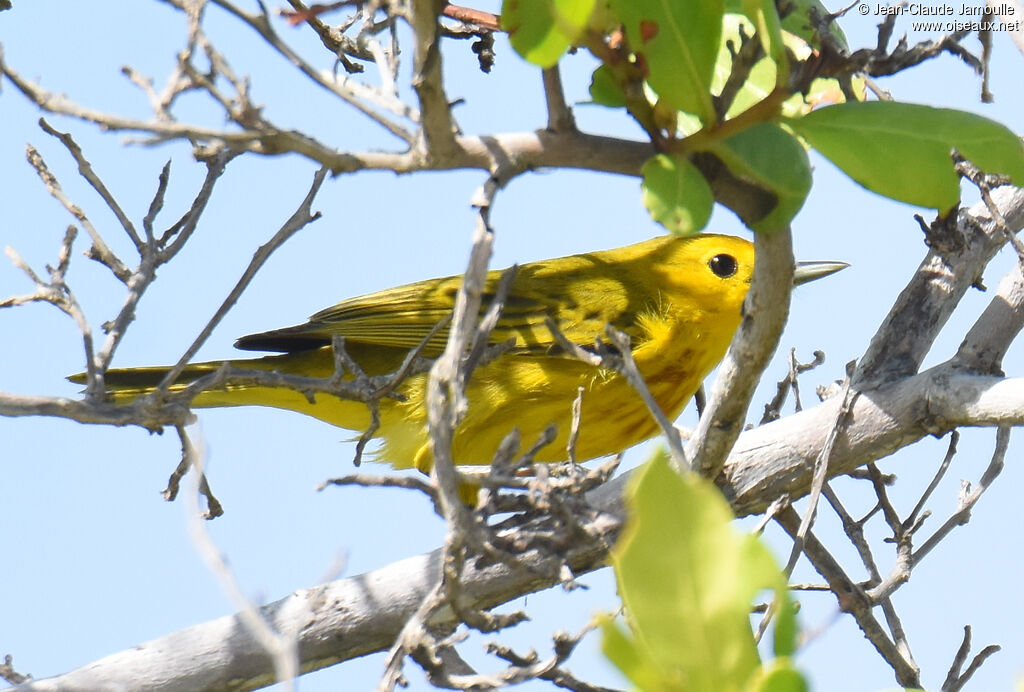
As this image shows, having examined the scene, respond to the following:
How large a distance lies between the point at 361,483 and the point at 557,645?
2.08 ft

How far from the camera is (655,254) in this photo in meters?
5.57

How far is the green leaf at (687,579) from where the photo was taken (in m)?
0.98

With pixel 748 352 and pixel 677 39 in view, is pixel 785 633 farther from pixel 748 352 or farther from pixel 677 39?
pixel 748 352

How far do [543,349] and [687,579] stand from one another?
3.72m

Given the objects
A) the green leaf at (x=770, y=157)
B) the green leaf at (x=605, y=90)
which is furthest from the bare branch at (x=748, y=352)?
the green leaf at (x=605, y=90)

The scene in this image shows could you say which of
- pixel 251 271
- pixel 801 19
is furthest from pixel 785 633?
pixel 251 271

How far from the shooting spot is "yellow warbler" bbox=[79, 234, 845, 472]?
4.67 metres

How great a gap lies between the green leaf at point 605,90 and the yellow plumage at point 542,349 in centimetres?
248

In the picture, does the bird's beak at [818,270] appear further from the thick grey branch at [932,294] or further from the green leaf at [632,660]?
the green leaf at [632,660]

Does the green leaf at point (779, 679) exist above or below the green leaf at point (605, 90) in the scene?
below

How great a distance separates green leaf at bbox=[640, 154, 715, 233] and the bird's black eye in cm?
338

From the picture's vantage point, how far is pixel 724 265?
519 cm

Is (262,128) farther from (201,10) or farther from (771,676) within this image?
(771,676)

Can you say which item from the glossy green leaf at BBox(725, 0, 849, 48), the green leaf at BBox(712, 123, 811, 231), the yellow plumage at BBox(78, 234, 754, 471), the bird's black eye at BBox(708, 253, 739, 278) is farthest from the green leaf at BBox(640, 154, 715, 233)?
the bird's black eye at BBox(708, 253, 739, 278)
